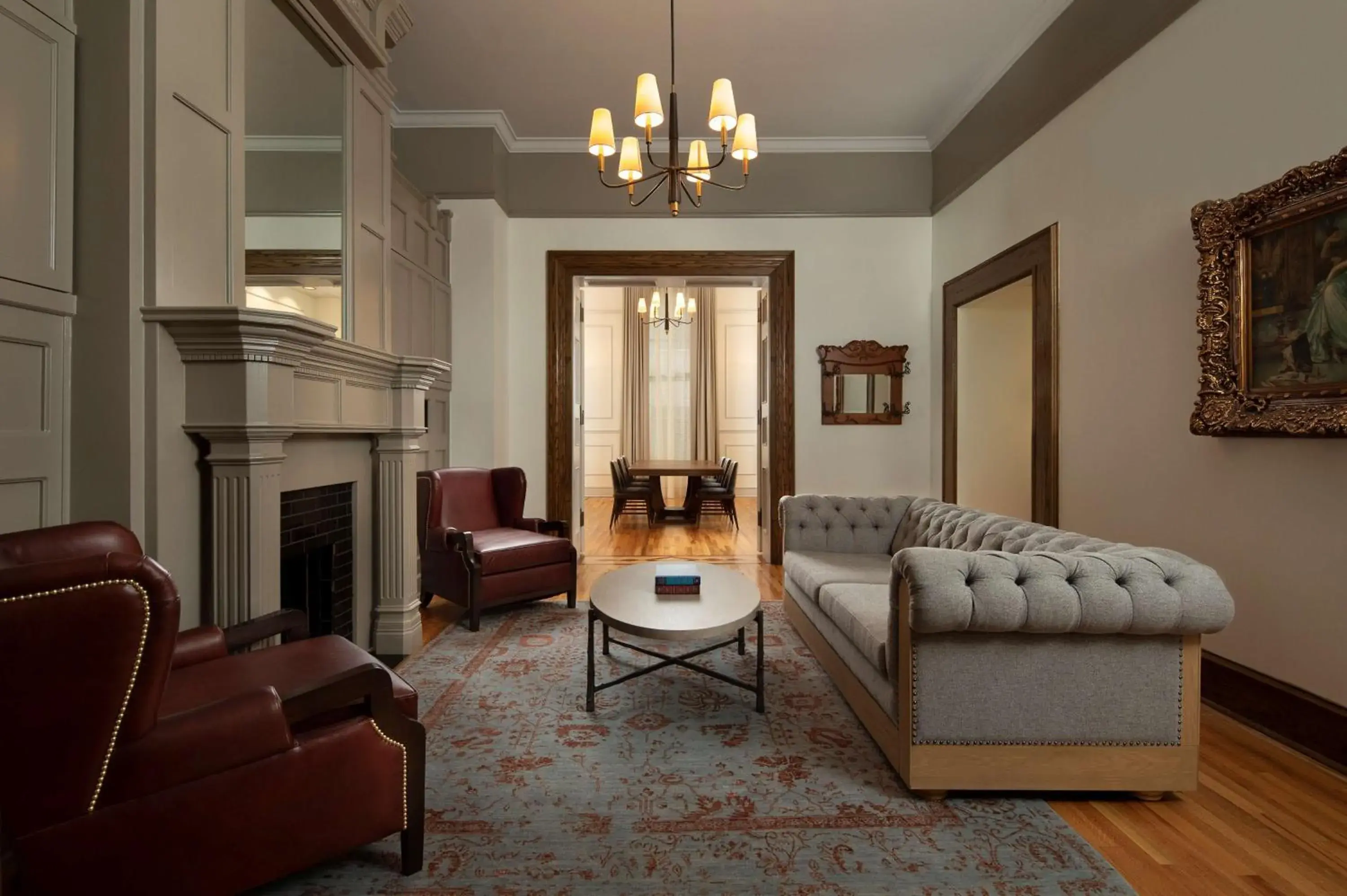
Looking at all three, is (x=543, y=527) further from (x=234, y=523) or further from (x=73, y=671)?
(x=73, y=671)

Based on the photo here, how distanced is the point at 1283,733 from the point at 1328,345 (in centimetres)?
Result: 138

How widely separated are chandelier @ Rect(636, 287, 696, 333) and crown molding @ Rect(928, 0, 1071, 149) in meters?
4.44

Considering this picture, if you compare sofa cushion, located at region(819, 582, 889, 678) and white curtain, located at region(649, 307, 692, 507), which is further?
white curtain, located at region(649, 307, 692, 507)

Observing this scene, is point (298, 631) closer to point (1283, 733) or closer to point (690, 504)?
point (1283, 733)

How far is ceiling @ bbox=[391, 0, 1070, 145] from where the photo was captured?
13.0 ft

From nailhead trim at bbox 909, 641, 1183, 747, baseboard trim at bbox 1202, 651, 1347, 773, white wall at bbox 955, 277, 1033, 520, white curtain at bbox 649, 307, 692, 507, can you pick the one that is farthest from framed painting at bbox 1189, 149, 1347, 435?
white curtain at bbox 649, 307, 692, 507

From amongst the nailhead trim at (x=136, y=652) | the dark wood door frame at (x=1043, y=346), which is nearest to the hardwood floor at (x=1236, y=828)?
the dark wood door frame at (x=1043, y=346)

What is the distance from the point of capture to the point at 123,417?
2.01 metres

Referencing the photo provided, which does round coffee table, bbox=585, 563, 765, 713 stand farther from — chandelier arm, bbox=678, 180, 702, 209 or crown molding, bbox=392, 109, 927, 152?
crown molding, bbox=392, 109, 927, 152

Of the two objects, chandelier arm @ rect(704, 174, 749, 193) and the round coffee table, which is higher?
chandelier arm @ rect(704, 174, 749, 193)

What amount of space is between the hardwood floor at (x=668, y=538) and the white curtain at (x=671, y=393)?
1.97 metres

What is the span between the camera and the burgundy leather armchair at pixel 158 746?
1135 mm

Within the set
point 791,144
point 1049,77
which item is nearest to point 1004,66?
point 1049,77

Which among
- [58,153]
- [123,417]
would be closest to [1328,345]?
[123,417]
